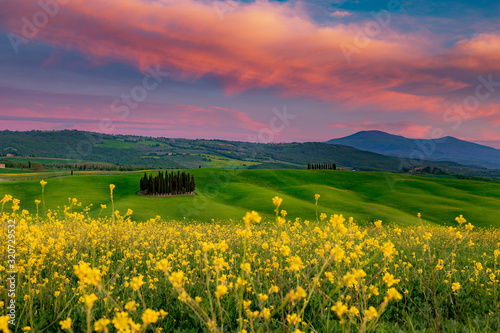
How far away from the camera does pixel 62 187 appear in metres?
50.8

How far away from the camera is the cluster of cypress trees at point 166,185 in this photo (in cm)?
5181

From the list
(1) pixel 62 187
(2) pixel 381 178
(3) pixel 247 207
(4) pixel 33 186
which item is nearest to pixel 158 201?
(3) pixel 247 207

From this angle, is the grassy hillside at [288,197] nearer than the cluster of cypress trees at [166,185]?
Yes

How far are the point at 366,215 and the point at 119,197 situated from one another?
44.8 metres

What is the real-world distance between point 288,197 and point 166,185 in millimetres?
24826

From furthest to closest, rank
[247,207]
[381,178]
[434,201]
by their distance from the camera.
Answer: [381,178] → [434,201] → [247,207]

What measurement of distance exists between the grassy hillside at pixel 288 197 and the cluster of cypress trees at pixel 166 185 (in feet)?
9.42

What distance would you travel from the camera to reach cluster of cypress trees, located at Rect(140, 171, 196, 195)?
5181 centimetres

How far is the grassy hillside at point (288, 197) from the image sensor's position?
39.2 metres

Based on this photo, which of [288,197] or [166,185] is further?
[166,185]

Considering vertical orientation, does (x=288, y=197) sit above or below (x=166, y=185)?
below

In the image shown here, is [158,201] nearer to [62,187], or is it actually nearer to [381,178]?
[62,187]

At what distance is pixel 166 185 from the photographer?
173 ft

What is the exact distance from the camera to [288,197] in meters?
51.9
